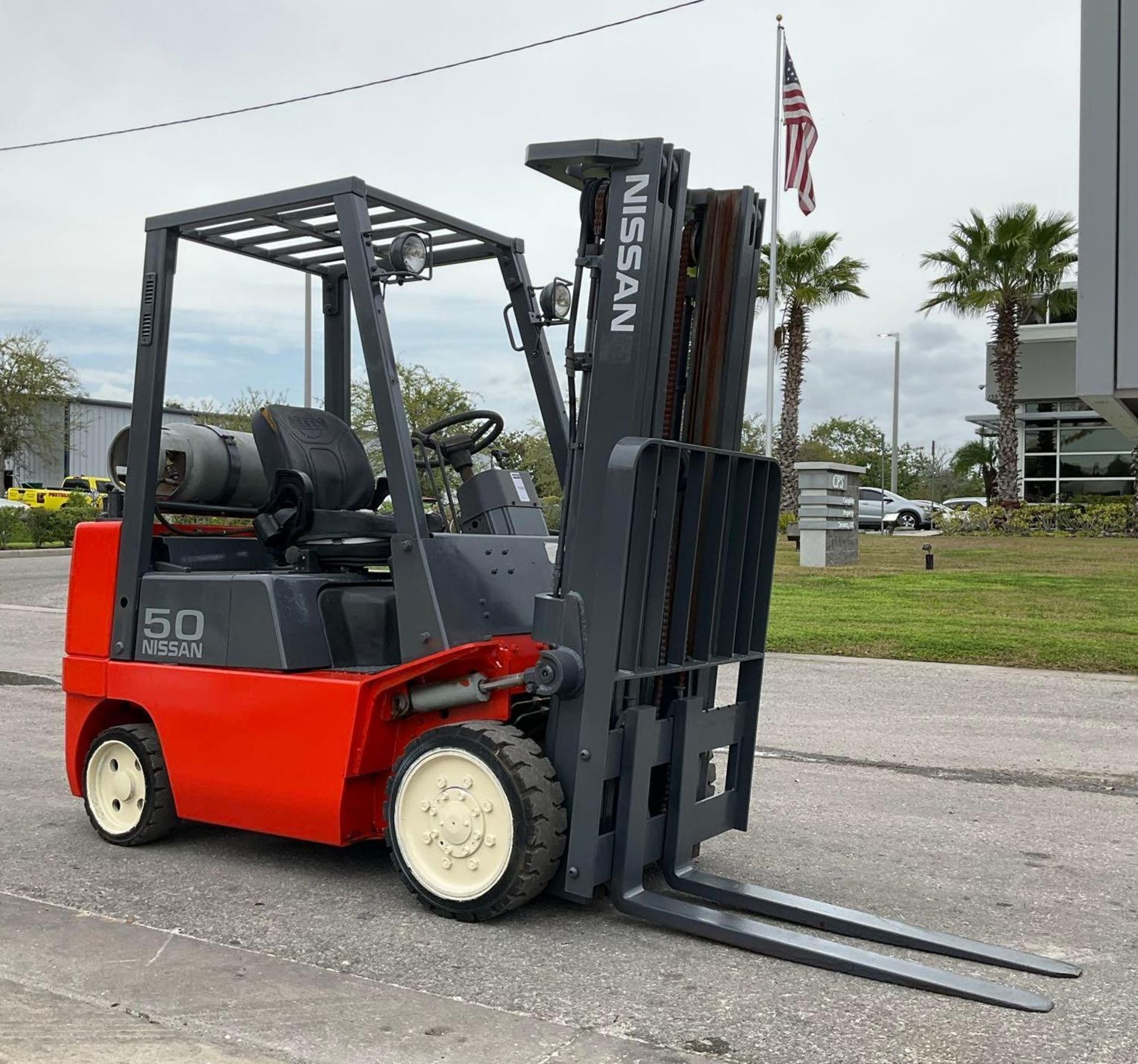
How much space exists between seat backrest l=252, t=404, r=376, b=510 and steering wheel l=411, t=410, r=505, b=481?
0.33 meters

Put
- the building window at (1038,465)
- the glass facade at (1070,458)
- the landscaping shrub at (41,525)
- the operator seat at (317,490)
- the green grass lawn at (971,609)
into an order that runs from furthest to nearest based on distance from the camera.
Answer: the building window at (1038,465) < the glass facade at (1070,458) < the landscaping shrub at (41,525) < the green grass lawn at (971,609) < the operator seat at (317,490)

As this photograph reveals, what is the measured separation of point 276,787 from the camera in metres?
4.98

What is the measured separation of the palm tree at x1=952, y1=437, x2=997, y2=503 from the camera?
173 ft

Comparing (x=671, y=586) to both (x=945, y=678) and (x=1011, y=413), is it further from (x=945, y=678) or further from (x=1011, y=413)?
(x=1011, y=413)

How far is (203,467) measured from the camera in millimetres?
5719

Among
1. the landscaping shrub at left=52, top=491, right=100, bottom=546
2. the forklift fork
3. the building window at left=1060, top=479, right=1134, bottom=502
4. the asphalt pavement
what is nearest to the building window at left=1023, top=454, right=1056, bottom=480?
the building window at left=1060, top=479, right=1134, bottom=502

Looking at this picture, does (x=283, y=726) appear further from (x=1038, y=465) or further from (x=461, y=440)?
(x=1038, y=465)

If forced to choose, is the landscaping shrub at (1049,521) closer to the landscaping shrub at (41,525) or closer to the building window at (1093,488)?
the building window at (1093,488)

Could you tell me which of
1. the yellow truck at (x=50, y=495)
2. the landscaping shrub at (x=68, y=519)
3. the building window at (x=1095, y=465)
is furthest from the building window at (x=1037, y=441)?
the yellow truck at (x=50, y=495)

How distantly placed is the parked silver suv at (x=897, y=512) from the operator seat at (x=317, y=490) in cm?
4217

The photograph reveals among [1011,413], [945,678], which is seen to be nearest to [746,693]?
[945,678]

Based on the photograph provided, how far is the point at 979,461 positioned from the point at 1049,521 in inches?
1017

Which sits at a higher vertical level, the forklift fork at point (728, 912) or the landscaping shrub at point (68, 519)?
the landscaping shrub at point (68, 519)

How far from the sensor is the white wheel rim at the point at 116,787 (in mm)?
5543
